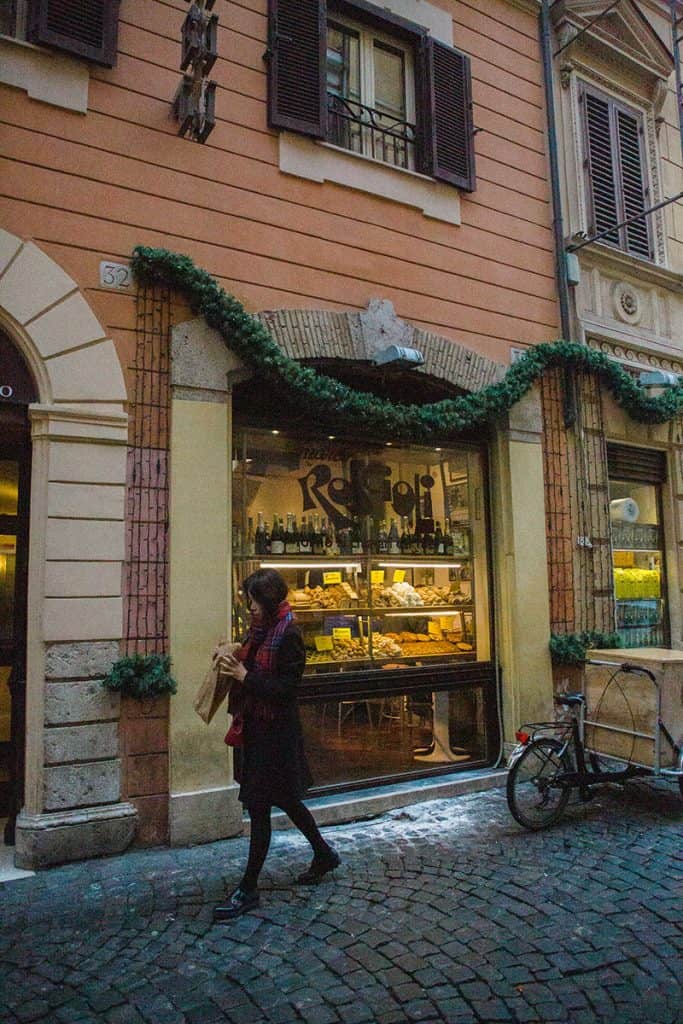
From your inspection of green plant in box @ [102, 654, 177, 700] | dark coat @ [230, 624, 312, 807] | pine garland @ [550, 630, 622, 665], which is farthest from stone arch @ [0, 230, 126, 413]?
pine garland @ [550, 630, 622, 665]

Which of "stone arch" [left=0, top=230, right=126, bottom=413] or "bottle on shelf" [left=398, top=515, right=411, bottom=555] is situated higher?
"stone arch" [left=0, top=230, right=126, bottom=413]

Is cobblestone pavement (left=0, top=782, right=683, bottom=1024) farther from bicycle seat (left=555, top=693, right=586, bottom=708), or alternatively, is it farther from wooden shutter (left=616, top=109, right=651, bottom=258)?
wooden shutter (left=616, top=109, right=651, bottom=258)

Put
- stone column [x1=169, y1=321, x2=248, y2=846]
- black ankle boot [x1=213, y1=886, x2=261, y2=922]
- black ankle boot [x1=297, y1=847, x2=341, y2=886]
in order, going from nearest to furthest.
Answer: black ankle boot [x1=213, y1=886, x2=261, y2=922], black ankle boot [x1=297, y1=847, x2=341, y2=886], stone column [x1=169, y1=321, x2=248, y2=846]

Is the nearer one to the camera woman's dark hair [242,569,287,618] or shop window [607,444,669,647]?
woman's dark hair [242,569,287,618]

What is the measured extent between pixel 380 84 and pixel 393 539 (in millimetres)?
4676

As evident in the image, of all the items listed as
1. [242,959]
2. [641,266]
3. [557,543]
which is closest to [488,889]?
[242,959]

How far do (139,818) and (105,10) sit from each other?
6.04 m

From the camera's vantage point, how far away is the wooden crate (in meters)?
5.86

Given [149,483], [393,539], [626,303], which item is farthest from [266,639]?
[626,303]

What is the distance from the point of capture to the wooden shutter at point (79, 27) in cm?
553

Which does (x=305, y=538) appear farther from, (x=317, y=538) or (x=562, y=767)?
(x=562, y=767)

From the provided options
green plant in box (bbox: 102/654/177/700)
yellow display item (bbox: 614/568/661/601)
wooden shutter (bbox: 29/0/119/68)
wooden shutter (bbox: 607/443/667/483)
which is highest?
A: wooden shutter (bbox: 29/0/119/68)

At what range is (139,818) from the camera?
528cm

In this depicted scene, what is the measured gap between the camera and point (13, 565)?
5859mm
